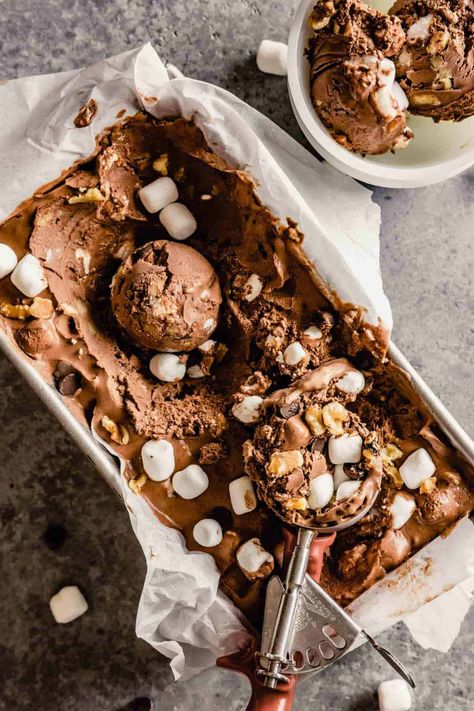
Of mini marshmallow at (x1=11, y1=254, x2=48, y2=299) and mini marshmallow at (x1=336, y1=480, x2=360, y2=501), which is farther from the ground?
mini marshmallow at (x1=11, y1=254, x2=48, y2=299)

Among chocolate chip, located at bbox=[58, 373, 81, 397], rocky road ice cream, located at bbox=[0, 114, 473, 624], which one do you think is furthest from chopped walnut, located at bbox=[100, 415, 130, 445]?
chocolate chip, located at bbox=[58, 373, 81, 397]

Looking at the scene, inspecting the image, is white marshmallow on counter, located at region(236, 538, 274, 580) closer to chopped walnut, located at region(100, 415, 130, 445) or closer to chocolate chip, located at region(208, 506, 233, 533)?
chocolate chip, located at region(208, 506, 233, 533)

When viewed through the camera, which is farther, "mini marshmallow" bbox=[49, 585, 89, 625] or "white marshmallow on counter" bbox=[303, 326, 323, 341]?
"mini marshmallow" bbox=[49, 585, 89, 625]

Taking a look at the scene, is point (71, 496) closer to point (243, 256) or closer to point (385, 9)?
point (243, 256)

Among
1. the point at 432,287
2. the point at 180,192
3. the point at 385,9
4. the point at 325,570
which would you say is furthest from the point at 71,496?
the point at 385,9

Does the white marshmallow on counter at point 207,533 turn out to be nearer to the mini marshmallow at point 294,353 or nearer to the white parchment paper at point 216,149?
the white parchment paper at point 216,149

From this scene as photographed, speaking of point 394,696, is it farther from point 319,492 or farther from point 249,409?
point 249,409

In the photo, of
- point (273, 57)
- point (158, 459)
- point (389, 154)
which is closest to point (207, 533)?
point (158, 459)
